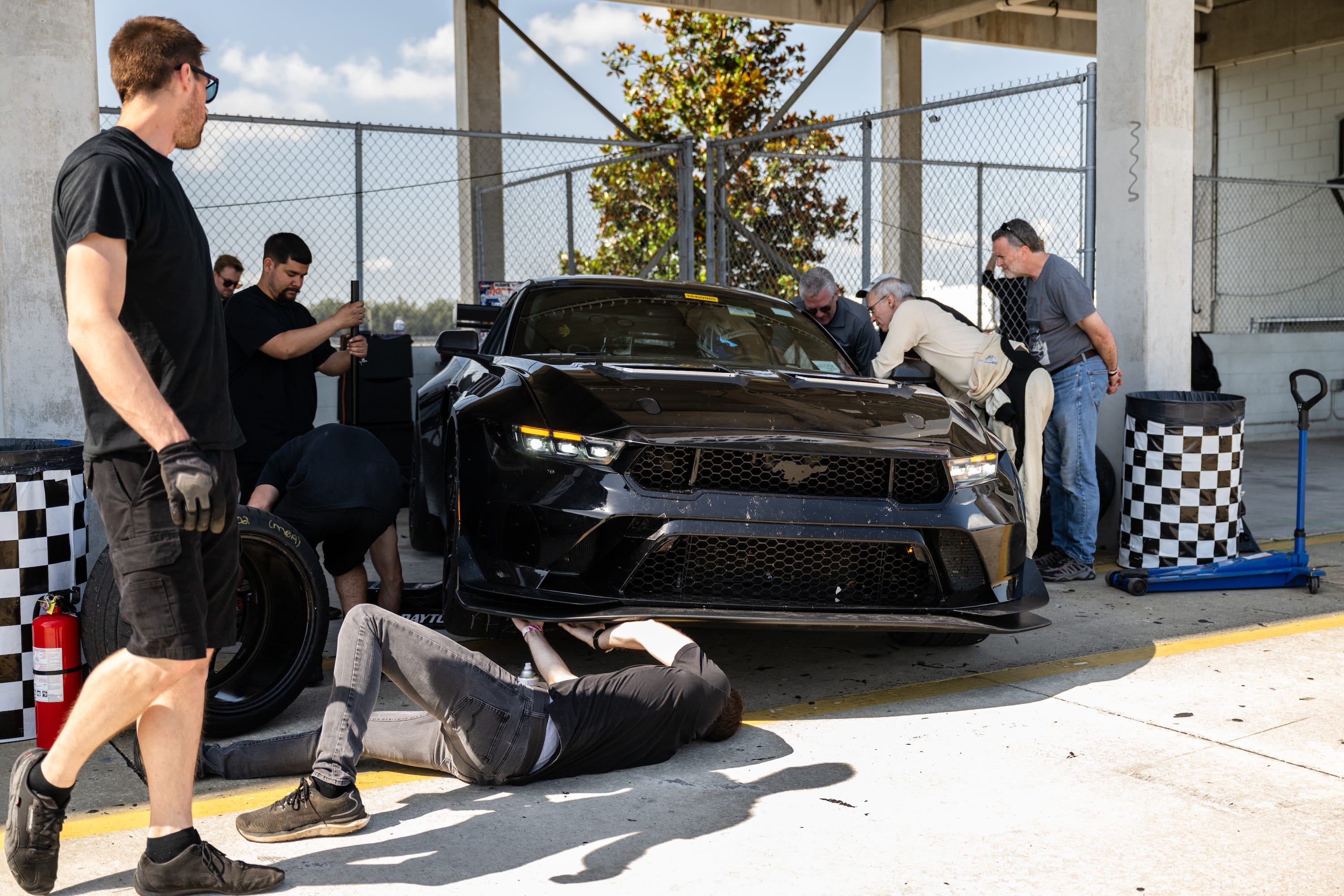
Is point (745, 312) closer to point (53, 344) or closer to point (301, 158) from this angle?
point (53, 344)

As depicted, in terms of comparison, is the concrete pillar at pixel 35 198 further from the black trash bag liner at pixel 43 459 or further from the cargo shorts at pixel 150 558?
the cargo shorts at pixel 150 558

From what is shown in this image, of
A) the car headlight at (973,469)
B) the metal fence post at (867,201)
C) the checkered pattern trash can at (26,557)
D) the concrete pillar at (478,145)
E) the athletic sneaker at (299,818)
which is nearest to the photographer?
the athletic sneaker at (299,818)

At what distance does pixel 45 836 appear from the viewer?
2.54 m

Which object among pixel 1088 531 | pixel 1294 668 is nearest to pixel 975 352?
pixel 1088 531

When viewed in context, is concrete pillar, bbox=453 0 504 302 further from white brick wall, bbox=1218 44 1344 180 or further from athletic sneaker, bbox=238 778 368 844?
white brick wall, bbox=1218 44 1344 180

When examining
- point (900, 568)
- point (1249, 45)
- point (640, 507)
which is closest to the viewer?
point (640, 507)

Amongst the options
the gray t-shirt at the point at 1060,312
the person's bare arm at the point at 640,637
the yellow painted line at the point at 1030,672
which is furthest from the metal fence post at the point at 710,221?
the person's bare arm at the point at 640,637

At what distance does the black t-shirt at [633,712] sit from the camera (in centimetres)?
316

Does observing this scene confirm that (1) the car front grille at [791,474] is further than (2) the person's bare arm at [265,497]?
No

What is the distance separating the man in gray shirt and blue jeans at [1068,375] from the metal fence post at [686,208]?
A: 12.6 feet

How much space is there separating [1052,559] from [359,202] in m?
5.23

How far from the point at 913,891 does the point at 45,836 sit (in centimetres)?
184

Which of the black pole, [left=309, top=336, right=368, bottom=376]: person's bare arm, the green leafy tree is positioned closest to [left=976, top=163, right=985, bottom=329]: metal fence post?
the green leafy tree

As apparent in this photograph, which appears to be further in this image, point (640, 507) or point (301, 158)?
point (301, 158)
